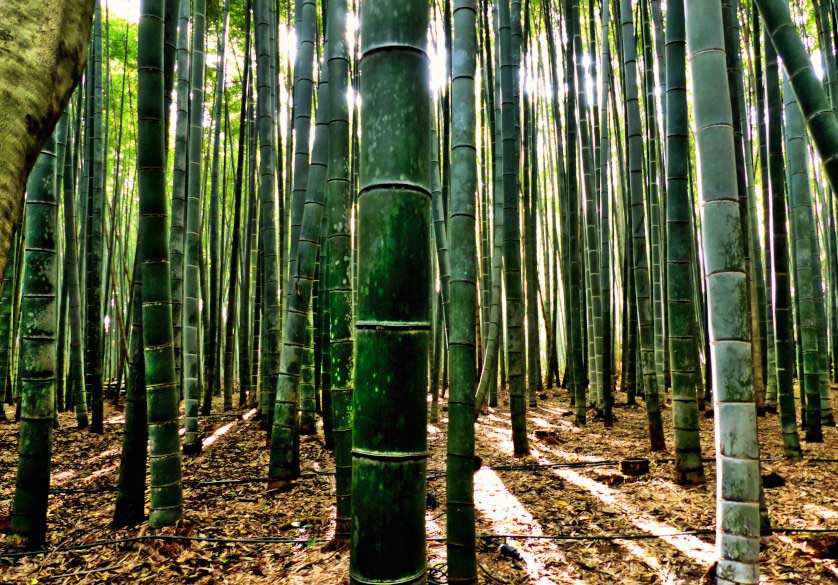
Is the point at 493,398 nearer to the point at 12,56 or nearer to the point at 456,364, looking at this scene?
the point at 456,364

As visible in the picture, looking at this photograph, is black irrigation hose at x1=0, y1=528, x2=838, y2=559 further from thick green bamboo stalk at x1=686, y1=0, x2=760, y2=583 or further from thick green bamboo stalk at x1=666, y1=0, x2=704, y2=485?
thick green bamboo stalk at x1=686, y1=0, x2=760, y2=583

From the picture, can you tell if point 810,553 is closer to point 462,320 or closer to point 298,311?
point 462,320

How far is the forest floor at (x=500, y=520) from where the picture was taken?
183 centimetres

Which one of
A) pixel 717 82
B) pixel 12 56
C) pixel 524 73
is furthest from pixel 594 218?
pixel 12 56

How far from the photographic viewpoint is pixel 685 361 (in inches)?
95.7

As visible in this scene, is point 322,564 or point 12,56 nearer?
point 12,56

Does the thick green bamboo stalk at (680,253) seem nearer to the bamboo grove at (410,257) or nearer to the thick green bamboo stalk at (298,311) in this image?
the bamboo grove at (410,257)

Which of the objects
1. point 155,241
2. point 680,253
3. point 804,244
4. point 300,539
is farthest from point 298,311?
point 804,244

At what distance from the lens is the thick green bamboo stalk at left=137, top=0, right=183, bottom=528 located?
6.18 ft

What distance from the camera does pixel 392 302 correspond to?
2.55 ft

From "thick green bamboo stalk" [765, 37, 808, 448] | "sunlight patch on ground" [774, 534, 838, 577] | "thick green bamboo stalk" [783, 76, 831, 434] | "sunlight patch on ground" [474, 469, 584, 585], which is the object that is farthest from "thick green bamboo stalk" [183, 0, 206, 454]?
"thick green bamboo stalk" [783, 76, 831, 434]

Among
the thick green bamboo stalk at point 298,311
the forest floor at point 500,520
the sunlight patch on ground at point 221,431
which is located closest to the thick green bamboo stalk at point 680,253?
the forest floor at point 500,520

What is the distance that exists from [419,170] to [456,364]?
815 mm

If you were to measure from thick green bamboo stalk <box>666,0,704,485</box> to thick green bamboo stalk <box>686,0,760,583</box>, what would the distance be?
0.63 metres
